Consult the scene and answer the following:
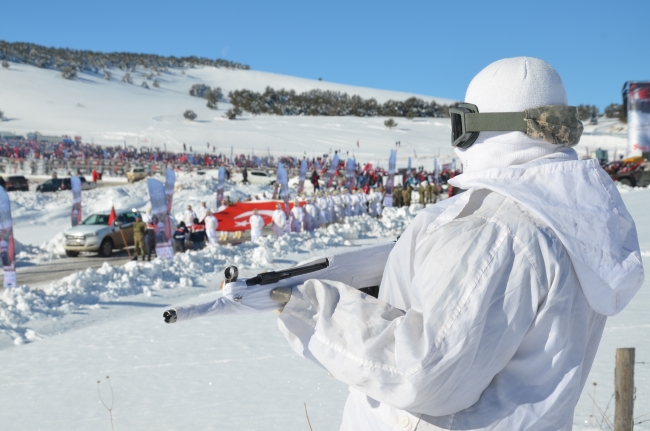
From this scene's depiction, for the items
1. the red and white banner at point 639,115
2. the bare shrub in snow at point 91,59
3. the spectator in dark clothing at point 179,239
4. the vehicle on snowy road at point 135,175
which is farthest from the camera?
the bare shrub in snow at point 91,59

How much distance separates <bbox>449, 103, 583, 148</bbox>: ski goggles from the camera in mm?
1599

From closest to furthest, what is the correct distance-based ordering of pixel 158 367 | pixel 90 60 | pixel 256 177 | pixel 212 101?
pixel 158 367 < pixel 256 177 < pixel 212 101 < pixel 90 60

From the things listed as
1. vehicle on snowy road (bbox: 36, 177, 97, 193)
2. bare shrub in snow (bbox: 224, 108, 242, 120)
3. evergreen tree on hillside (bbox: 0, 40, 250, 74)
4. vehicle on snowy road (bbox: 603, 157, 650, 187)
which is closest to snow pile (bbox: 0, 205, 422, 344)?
vehicle on snowy road (bbox: 36, 177, 97, 193)

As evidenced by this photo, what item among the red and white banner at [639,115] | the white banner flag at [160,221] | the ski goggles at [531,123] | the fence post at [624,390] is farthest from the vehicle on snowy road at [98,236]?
the red and white banner at [639,115]

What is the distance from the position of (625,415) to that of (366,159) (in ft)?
177

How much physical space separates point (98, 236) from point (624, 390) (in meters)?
16.7

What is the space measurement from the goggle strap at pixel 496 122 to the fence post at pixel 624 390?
2394 mm

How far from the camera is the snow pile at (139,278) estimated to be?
32.1ft

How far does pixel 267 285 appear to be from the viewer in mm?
1713

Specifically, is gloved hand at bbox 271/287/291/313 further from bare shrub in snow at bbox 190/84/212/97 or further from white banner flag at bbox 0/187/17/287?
bare shrub in snow at bbox 190/84/212/97

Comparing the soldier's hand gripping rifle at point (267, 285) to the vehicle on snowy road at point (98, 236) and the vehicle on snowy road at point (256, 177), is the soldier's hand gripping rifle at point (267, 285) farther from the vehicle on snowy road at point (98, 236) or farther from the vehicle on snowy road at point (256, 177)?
the vehicle on snowy road at point (256, 177)

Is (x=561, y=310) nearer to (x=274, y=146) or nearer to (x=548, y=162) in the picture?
(x=548, y=162)

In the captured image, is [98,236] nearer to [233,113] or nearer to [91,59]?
[233,113]

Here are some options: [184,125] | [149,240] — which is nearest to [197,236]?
[149,240]
